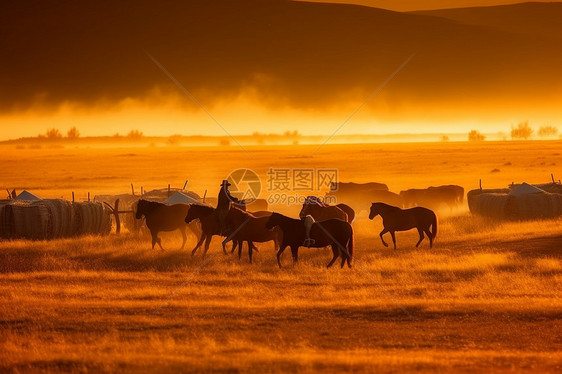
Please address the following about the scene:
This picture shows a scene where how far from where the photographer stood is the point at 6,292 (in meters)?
19.7

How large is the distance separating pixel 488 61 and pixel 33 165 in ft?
376

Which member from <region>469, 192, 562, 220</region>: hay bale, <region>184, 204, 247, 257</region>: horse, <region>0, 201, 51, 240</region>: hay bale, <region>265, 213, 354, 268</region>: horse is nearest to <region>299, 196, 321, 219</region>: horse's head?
<region>184, 204, 247, 257</region>: horse

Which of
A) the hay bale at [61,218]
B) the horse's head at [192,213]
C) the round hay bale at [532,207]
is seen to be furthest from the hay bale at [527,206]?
the hay bale at [61,218]

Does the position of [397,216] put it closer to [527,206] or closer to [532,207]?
[527,206]

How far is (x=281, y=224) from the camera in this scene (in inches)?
898

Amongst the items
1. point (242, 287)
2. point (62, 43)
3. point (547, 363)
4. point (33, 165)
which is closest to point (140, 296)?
point (242, 287)

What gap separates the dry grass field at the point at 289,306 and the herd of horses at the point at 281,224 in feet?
2.16

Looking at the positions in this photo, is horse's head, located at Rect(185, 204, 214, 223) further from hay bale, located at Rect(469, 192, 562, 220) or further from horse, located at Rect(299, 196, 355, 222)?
hay bale, located at Rect(469, 192, 562, 220)

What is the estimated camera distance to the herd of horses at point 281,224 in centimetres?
2283

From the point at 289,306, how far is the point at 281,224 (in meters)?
5.40

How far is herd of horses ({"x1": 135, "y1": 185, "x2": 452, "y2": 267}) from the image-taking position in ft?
74.9

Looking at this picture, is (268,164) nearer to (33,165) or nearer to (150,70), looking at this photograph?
(33,165)

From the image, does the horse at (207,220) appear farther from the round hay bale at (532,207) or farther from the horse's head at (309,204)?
the round hay bale at (532,207)

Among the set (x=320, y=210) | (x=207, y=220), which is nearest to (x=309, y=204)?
(x=320, y=210)
